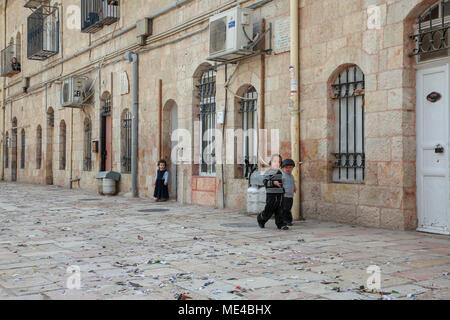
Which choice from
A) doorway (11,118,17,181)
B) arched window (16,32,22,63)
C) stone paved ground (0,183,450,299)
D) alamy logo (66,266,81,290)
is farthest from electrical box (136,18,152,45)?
doorway (11,118,17,181)

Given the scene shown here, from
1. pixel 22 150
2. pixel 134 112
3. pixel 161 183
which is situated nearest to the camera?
pixel 161 183

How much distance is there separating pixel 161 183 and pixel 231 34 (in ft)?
15.6

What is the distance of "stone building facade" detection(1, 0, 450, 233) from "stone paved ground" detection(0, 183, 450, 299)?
89 cm

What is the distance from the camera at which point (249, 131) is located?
1082cm

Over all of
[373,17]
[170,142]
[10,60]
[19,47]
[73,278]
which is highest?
[19,47]

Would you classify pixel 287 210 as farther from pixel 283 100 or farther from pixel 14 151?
pixel 14 151

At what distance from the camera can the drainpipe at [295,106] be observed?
9140mm

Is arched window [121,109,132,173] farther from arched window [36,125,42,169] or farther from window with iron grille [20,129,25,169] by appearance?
window with iron grille [20,129,25,169]

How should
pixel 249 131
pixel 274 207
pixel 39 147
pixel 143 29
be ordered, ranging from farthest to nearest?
pixel 39 147 < pixel 143 29 < pixel 249 131 < pixel 274 207

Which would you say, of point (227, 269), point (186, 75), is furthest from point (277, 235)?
point (186, 75)

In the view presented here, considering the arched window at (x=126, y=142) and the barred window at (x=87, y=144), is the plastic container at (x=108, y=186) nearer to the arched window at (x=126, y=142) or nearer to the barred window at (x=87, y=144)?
the arched window at (x=126, y=142)

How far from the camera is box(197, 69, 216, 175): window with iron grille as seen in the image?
39.5ft

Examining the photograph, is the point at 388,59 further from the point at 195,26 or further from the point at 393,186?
the point at 195,26

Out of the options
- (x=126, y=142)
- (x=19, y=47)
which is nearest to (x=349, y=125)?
(x=126, y=142)
